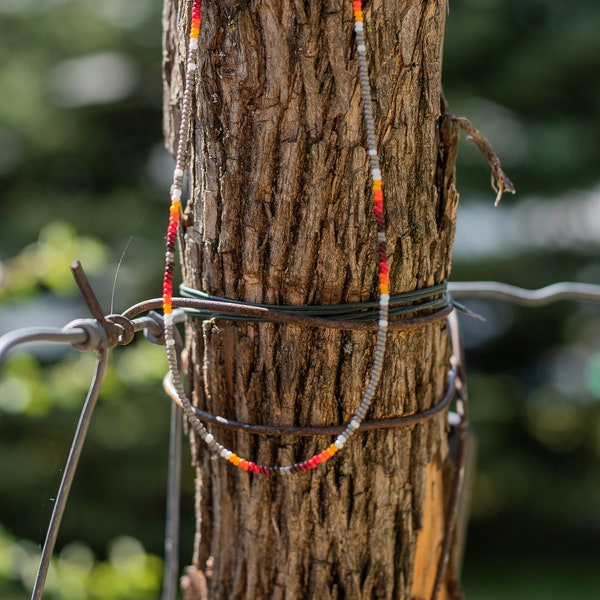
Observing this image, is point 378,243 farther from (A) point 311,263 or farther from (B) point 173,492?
(B) point 173,492

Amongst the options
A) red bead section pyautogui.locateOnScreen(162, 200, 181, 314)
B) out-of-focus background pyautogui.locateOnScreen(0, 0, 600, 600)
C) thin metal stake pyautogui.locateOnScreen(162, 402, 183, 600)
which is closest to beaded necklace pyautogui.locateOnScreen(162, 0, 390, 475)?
red bead section pyautogui.locateOnScreen(162, 200, 181, 314)

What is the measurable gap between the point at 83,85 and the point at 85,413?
3.37 metres

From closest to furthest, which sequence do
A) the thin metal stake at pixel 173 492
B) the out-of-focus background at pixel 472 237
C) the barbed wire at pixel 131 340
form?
the barbed wire at pixel 131 340 → the thin metal stake at pixel 173 492 → the out-of-focus background at pixel 472 237

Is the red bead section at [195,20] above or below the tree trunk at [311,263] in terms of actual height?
above

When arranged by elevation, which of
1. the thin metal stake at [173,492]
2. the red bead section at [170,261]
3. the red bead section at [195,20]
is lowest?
the thin metal stake at [173,492]

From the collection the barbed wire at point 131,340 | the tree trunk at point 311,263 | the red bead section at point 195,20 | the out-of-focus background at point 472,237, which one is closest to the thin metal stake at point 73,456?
the barbed wire at point 131,340

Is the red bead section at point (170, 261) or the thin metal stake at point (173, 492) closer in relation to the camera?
the red bead section at point (170, 261)

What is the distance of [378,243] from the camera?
0.81 m

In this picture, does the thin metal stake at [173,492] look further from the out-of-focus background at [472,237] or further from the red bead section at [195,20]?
the out-of-focus background at [472,237]

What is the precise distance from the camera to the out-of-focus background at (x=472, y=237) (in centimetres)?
362

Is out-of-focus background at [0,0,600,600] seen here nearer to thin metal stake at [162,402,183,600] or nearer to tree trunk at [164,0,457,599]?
thin metal stake at [162,402,183,600]

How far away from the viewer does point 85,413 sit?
2.59ft

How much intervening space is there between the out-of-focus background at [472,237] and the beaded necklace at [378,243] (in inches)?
107

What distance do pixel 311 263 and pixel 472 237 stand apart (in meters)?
3.10
